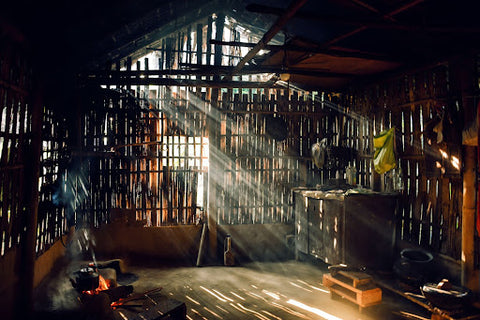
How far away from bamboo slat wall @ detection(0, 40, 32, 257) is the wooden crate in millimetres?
6017

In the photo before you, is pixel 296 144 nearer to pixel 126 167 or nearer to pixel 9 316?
pixel 126 167

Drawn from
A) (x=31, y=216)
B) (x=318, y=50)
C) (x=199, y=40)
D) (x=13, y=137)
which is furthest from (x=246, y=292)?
(x=199, y=40)

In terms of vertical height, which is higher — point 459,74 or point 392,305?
point 459,74

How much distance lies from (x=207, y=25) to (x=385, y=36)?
652 centimetres

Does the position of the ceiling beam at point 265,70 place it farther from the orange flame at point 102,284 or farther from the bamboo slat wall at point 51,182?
the orange flame at point 102,284

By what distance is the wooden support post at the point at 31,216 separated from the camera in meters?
5.86

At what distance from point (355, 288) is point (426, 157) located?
2976mm

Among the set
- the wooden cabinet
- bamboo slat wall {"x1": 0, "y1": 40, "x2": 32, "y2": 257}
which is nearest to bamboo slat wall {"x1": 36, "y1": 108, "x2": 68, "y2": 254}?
bamboo slat wall {"x1": 0, "y1": 40, "x2": 32, "y2": 257}

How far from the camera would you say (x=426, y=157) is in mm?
6746

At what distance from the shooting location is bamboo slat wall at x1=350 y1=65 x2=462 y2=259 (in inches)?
249

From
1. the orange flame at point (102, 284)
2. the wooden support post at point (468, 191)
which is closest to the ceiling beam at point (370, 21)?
the wooden support post at point (468, 191)

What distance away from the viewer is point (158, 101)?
9.43m

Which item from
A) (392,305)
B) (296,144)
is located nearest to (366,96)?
(296,144)

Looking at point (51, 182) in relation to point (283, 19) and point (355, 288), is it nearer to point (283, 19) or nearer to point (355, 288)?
point (283, 19)
